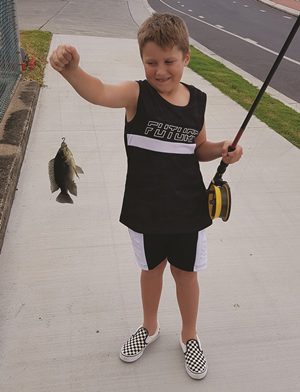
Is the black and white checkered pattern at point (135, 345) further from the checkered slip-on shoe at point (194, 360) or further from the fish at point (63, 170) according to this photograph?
the fish at point (63, 170)

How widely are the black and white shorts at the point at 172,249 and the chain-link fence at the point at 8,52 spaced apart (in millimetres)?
3187

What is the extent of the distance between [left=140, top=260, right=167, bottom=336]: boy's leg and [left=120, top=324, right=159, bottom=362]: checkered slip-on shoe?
0.03m

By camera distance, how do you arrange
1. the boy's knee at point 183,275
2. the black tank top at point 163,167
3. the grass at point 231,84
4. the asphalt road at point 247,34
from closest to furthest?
the black tank top at point 163,167, the boy's knee at point 183,275, the grass at point 231,84, the asphalt road at point 247,34

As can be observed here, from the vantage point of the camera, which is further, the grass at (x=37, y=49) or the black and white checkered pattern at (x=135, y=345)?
the grass at (x=37, y=49)

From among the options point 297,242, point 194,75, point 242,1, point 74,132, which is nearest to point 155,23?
point 297,242

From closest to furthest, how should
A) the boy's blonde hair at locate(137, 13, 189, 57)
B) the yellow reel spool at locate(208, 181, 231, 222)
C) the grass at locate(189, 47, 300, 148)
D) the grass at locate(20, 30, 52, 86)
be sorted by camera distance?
1. the boy's blonde hair at locate(137, 13, 189, 57)
2. the yellow reel spool at locate(208, 181, 231, 222)
3. the grass at locate(189, 47, 300, 148)
4. the grass at locate(20, 30, 52, 86)

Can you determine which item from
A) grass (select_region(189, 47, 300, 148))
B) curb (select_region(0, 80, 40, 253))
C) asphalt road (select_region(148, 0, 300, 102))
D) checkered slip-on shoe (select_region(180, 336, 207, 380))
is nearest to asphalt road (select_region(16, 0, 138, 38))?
asphalt road (select_region(148, 0, 300, 102))

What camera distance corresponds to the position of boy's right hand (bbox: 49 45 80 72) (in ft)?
4.45

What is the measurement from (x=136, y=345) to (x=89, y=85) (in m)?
1.36

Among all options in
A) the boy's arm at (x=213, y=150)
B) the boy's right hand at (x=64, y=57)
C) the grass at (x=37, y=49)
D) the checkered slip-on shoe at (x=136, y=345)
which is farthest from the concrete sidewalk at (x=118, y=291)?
the grass at (x=37, y=49)

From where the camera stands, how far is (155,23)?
1.54 m

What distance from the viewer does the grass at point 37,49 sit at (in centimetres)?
617

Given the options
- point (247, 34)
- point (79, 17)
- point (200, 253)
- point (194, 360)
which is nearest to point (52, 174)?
point (200, 253)

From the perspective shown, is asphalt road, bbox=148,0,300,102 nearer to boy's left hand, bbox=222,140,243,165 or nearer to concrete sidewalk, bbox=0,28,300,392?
concrete sidewalk, bbox=0,28,300,392
